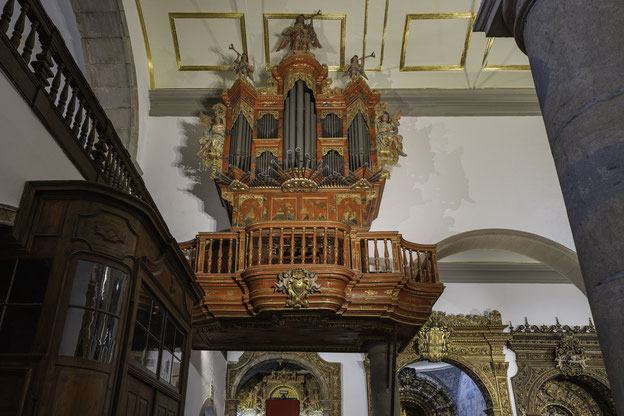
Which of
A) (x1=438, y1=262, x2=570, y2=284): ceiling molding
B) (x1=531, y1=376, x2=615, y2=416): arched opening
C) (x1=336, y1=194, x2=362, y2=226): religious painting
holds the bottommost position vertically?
(x1=531, y1=376, x2=615, y2=416): arched opening

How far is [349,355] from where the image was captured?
44.5 feet

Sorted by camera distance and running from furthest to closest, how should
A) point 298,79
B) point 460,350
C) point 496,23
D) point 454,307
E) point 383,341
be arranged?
point 454,307 → point 460,350 → point 298,79 → point 383,341 → point 496,23

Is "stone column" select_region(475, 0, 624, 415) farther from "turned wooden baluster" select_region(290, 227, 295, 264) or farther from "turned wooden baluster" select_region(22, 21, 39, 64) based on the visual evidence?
"turned wooden baluster" select_region(290, 227, 295, 264)

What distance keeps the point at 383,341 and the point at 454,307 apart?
16.7ft

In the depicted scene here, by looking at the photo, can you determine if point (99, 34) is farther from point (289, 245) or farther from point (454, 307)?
point (454, 307)

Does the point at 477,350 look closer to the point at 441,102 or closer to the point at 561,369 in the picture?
the point at 561,369

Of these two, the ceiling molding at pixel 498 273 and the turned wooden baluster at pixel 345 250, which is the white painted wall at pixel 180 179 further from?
the ceiling molding at pixel 498 273

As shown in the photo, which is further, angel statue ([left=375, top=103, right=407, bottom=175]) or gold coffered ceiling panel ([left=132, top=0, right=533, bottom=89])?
gold coffered ceiling panel ([left=132, top=0, right=533, bottom=89])

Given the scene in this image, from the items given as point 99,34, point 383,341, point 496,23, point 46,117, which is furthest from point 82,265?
point 99,34

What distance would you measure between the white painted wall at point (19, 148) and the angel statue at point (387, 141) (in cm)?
622

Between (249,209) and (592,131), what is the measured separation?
25.1 feet

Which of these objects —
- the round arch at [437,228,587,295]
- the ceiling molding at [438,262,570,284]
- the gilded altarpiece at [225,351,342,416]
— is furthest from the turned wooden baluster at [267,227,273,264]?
the ceiling molding at [438,262,570,284]

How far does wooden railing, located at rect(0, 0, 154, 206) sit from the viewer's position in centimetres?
450

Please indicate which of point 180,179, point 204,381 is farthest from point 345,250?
point 180,179
